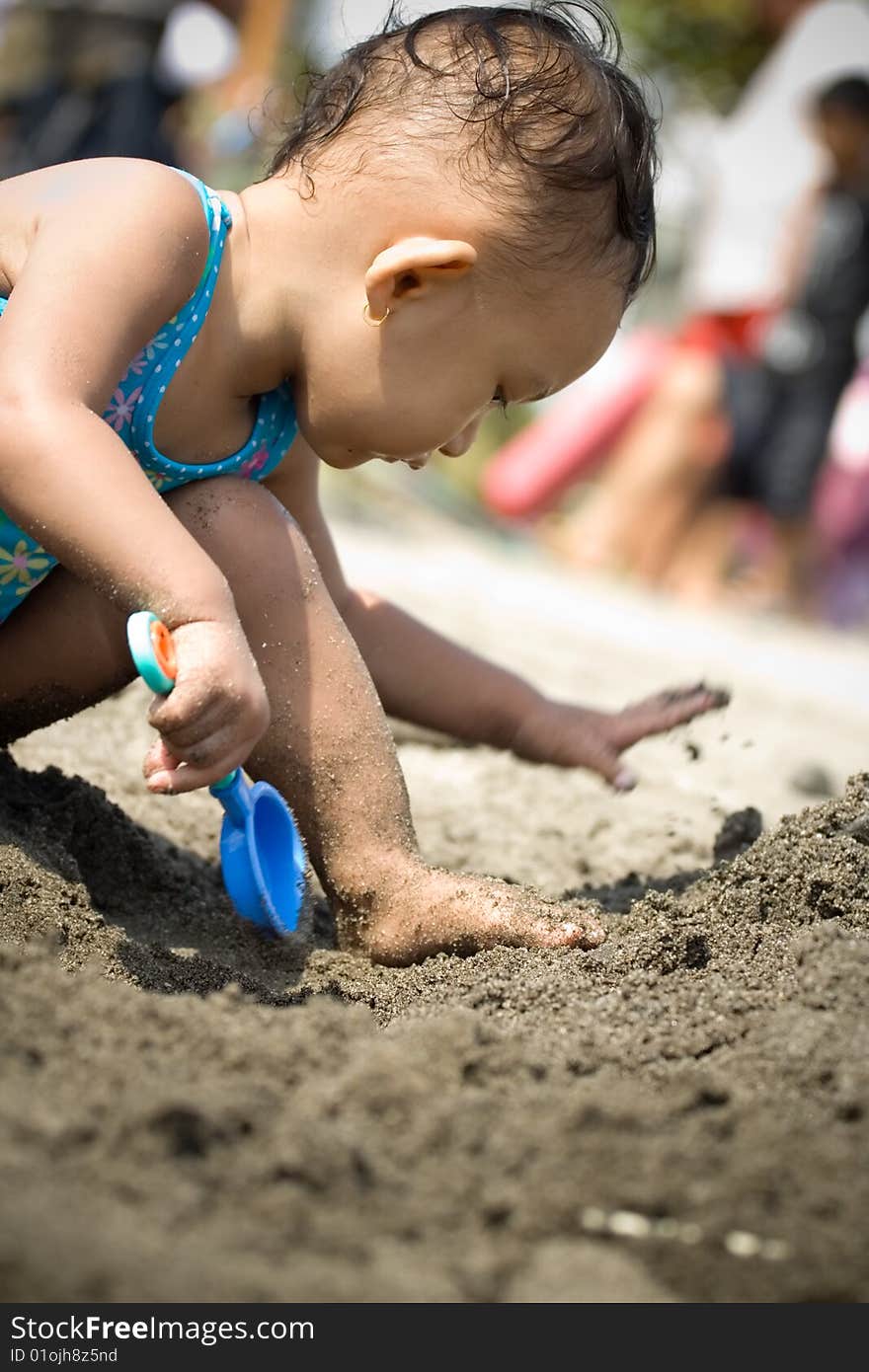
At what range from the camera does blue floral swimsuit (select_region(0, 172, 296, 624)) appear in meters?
1.72

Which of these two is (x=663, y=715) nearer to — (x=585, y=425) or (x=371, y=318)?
(x=371, y=318)

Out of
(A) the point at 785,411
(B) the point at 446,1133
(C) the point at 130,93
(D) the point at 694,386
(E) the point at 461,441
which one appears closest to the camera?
(B) the point at 446,1133

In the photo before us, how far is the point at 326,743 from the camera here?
1798 mm

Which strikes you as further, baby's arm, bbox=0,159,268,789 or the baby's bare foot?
the baby's bare foot

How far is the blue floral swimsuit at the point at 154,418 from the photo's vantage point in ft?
5.66

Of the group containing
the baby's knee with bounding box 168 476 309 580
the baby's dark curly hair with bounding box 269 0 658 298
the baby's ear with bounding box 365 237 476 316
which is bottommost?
the baby's knee with bounding box 168 476 309 580

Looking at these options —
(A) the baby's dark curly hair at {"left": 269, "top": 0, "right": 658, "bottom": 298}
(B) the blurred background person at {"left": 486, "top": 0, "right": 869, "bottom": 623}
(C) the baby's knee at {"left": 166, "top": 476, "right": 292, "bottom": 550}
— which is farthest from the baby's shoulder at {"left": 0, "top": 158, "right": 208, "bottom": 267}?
(B) the blurred background person at {"left": 486, "top": 0, "right": 869, "bottom": 623}

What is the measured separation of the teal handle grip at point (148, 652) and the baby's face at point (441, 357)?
439 millimetres

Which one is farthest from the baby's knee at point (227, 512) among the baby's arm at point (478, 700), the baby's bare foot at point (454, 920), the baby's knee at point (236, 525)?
the baby's bare foot at point (454, 920)

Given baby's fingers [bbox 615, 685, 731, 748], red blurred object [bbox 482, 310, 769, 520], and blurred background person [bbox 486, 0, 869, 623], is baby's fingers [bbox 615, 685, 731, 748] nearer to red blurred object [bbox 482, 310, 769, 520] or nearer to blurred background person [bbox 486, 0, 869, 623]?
blurred background person [bbox 486, 0, 869, 623]

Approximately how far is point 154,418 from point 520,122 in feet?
1.79

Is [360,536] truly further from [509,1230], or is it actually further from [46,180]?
[509,1230]

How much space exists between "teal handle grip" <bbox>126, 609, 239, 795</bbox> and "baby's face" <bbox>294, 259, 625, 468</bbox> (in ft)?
1.44

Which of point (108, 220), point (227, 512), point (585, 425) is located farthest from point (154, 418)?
point (585, 425)
